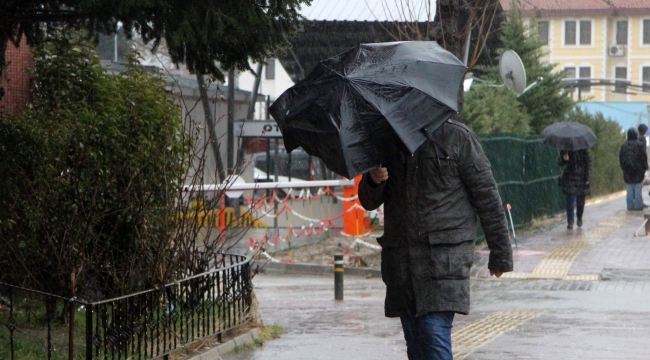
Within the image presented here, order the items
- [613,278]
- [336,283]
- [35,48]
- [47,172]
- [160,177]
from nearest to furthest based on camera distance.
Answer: [47,172] < [160,177] < [35,48] < [336,283] < [613,278]

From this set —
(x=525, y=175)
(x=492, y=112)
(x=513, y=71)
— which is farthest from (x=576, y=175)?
(x=492, y=112)

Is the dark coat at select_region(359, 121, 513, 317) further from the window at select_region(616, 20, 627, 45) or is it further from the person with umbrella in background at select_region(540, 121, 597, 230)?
the window at select_region(616, 20, 627, 45)

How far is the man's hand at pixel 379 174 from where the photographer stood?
5219 millimetres

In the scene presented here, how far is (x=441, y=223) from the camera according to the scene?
5121mm

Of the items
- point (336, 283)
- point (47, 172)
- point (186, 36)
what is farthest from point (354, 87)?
point (336, 283)

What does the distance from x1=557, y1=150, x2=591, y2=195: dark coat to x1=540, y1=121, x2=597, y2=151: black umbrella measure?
15.3 inches

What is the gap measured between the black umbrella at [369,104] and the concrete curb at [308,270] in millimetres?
9713

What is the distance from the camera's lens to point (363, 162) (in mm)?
5141

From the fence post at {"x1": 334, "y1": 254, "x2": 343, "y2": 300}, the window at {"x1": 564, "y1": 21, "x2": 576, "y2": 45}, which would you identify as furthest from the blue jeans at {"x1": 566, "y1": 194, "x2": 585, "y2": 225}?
the window at {"x1": 564, "y1": 21, "x2": 576, "y2": 45}

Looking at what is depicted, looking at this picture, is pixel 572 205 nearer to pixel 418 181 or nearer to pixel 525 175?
pixel 525 175

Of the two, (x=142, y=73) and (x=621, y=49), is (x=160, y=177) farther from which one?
(x=621, y=49)

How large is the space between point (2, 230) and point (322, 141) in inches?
144

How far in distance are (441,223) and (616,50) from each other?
269 ft

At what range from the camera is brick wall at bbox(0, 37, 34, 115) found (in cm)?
954
